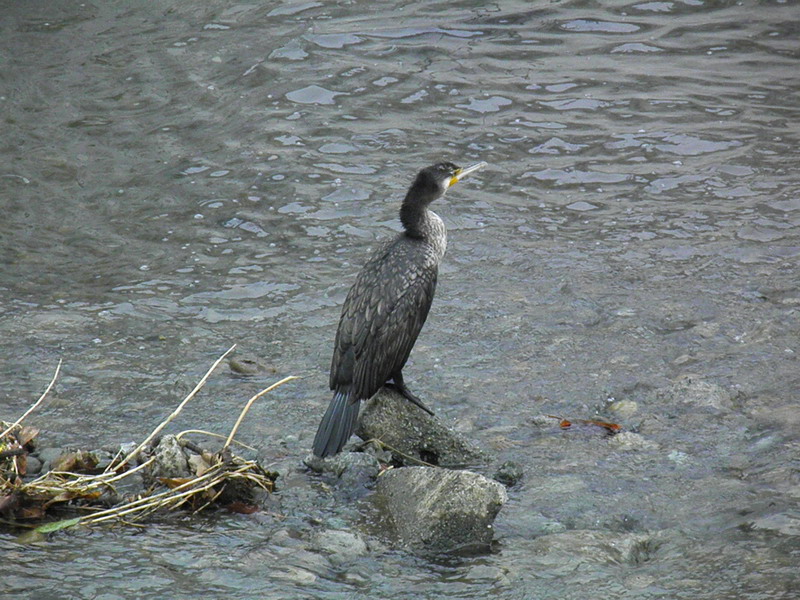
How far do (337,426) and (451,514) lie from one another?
3.02ft

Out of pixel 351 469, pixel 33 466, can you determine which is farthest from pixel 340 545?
pixel 33 466

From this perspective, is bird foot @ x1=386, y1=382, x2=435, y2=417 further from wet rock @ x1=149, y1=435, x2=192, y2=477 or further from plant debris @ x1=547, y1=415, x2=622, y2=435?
wet rock @ x1=149, y1=435, x2=192, y2=477

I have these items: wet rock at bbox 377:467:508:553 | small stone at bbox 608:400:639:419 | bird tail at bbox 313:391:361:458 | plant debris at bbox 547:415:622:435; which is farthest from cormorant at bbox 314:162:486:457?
small stone at bbox 608:400:639:419

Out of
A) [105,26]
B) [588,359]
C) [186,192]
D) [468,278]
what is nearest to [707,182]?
[468,278]

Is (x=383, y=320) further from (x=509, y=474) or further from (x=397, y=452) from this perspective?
(x=509, y=474)

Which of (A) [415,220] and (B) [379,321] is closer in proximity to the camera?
(B) [379,321]

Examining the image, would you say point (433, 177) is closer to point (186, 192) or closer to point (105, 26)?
point (186, 192)

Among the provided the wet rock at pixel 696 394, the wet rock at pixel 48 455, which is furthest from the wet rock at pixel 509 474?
the wet rock at pixel 48 455

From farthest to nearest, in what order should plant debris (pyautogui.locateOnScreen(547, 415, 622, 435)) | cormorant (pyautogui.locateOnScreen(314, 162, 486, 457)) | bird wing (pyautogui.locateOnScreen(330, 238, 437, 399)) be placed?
plant debris (pyautogui.locateOnScreen(547, 415, 622, 435)) < bird wing (pyautogui.locateOnScreen(330, 238, 437, 399)) < cormorant (pyautogui.locateOnScreen(314, 162, 486, 457))

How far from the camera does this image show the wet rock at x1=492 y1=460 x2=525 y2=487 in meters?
5.35

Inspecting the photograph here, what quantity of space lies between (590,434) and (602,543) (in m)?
1.15

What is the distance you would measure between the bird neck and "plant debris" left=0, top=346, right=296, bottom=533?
159 centimetres

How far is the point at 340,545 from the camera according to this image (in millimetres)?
4723

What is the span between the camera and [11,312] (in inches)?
295
